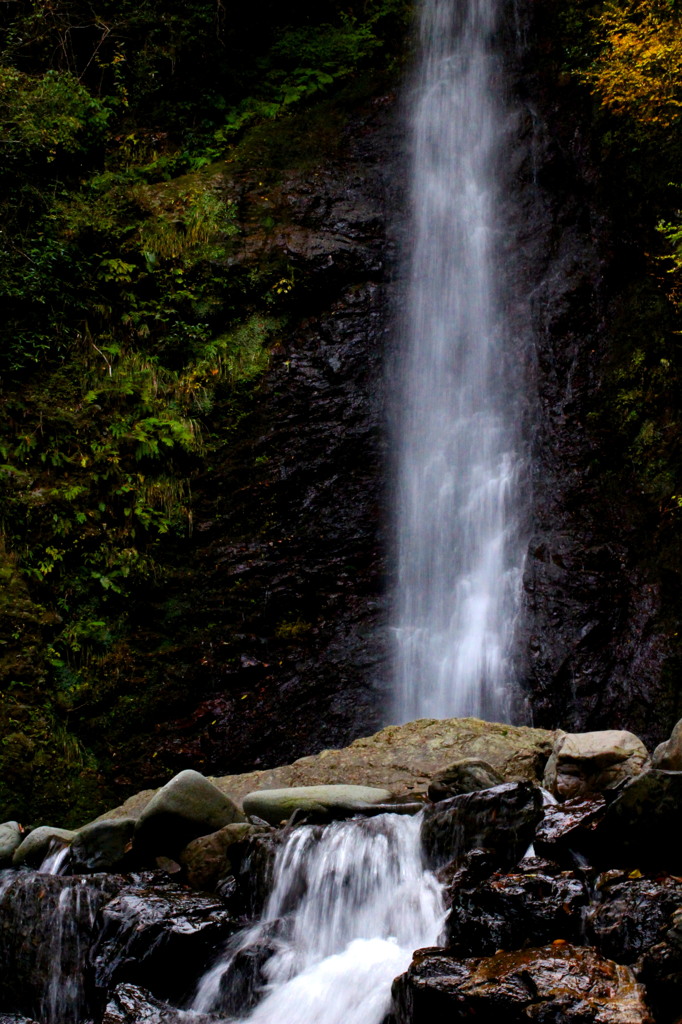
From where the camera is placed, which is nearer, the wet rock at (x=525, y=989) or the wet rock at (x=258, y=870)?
the wet rock at (x=525, y=989)

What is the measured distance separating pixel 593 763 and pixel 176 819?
10.2 ft

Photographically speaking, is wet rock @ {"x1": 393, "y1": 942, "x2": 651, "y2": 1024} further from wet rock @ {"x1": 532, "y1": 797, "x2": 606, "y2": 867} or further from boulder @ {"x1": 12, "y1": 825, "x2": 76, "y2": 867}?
boulder @ {"x1": 12, "y1": 825, "x2": 76, "y2": 867}

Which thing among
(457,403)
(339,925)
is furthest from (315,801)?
(457,403)

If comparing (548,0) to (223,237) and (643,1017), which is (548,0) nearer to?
(223,237)

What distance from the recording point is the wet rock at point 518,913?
4.16 meters

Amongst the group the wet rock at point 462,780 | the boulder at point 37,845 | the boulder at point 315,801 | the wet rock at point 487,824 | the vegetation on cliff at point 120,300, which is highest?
the vegetation on cliff at point 120,300

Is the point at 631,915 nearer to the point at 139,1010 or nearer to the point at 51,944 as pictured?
the point at 139,1010

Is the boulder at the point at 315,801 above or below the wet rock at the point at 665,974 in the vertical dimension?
below

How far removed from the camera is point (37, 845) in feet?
22.8

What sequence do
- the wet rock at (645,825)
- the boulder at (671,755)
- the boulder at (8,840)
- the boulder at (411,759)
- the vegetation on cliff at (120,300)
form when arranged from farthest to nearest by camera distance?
1. the vegetation on cliff at (120,300)
2. the boulder at (8,840)
3. the boulder at (411,759)
4. the boulder at (671,755)
5. the wet rock at (645,825)

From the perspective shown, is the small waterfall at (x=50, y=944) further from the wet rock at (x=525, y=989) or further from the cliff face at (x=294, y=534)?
the cliff face at (x=294, y=534)

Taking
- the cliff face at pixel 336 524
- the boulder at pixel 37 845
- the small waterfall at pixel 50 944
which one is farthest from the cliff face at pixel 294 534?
the small waterfall at pixel 50 944

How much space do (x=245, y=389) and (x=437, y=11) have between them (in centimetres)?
779

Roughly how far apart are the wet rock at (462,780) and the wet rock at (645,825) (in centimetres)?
131
